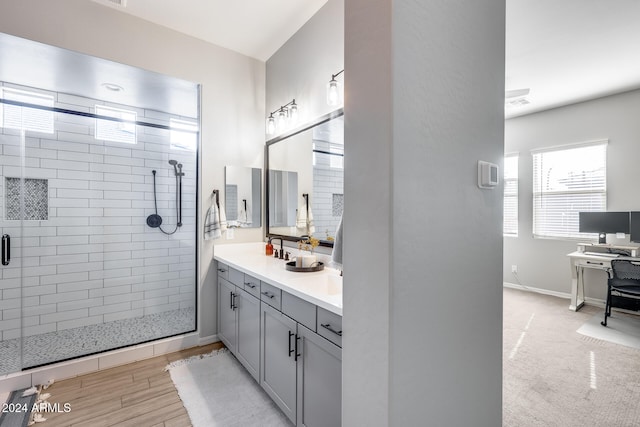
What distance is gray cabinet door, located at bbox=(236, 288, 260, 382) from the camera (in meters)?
2.08

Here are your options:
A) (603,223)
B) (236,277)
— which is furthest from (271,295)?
(603,223)

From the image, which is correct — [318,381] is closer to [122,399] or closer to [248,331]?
[248,331]

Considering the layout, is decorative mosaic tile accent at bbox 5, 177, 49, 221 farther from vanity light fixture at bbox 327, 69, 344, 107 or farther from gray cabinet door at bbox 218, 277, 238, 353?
vanity light fixture at bbox 327, 69, 344, 107

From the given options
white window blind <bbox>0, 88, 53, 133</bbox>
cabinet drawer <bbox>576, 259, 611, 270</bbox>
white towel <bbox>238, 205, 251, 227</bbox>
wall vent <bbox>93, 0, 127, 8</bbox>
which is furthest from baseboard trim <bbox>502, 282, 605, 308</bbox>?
white window blind <bbox>0, 88, 53, 133</bbox>

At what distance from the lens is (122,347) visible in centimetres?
259

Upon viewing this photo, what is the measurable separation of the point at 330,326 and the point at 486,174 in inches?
37.3

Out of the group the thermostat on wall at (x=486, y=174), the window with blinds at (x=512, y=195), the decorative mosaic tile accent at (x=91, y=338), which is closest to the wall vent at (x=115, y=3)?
the decorative mosaic tile accent at (x=91, y=338)

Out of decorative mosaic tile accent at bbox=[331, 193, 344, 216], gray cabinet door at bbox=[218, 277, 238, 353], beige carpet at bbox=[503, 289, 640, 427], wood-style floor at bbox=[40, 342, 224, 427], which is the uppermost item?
decorative mosaic tile accent at bbox=[331, 193, 344, 216]

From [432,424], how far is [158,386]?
2150 mm

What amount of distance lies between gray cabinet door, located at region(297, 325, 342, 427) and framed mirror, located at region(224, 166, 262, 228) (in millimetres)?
1787

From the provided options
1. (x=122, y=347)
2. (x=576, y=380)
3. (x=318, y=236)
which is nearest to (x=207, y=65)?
(x=318, y=236)

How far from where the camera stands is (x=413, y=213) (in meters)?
0.84

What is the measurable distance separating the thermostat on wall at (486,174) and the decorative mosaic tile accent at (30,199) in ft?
11.1

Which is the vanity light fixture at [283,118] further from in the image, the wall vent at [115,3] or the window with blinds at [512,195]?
the window with blinds at [512,195]
